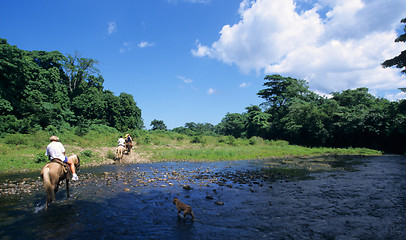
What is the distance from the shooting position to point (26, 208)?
8414mm

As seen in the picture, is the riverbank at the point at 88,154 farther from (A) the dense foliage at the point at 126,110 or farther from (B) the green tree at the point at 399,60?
(B) the green tree at the point at 399,60

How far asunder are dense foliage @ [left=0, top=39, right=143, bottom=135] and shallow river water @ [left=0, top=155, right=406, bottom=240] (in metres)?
22.3

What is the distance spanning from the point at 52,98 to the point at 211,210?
44946 millimetres

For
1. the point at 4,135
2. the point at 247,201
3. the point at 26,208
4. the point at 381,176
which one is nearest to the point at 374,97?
the point at 381,176

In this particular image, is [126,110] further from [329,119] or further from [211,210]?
[211,210]

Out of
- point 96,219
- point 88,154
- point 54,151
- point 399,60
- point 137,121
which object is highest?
point 399,60

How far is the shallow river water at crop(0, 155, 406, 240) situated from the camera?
651 cm

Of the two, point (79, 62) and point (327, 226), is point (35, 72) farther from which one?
point (327, 226)

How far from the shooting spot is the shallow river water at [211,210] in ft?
21.4

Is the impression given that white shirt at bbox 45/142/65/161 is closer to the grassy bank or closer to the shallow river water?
the shallow river water

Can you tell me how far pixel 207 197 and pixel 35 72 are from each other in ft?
142

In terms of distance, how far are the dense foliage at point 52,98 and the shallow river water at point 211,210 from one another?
22305mm

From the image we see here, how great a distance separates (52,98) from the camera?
4091 centimetres

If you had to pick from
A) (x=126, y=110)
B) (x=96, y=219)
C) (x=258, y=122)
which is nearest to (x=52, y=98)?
(x=126, y=110)
